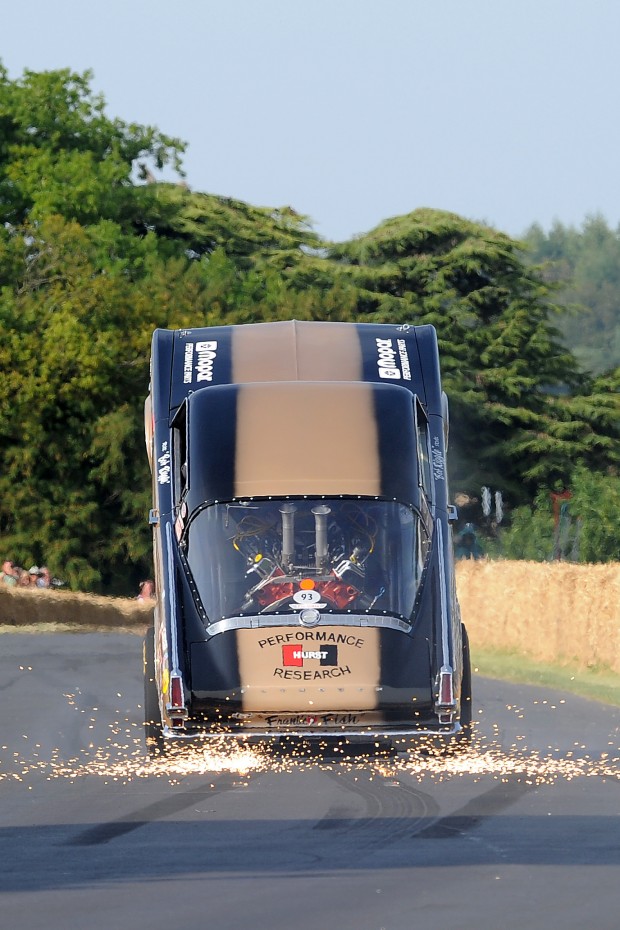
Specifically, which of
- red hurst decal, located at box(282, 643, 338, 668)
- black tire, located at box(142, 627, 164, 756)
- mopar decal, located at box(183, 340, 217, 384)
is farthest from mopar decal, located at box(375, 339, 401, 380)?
black tire, located at box(142, 627, 164, 756)

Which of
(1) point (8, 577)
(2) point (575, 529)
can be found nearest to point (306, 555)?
(1) point (8, 577)

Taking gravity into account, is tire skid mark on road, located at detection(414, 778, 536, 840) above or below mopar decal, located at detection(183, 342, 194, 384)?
below

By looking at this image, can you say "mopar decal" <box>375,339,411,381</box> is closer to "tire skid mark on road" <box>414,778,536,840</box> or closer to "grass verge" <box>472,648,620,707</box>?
"tire skid mark on road" <box>414,778,536,840</box>

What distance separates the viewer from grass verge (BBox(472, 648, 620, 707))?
26359 mm

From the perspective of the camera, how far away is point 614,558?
55.8 metres

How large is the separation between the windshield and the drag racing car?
0.04 feet

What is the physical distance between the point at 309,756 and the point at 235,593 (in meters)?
Answer: 1.84

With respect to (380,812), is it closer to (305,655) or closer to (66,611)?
(305,655)

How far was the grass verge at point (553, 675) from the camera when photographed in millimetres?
26359

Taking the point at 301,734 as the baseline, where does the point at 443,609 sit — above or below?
above

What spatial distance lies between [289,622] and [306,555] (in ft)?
2.39

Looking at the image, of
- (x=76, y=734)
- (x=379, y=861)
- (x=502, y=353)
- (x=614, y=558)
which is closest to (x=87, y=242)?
(x=502, y=353)

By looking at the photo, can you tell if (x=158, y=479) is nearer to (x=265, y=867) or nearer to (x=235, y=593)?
(x=235, y=593)

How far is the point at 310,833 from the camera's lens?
12.8m
